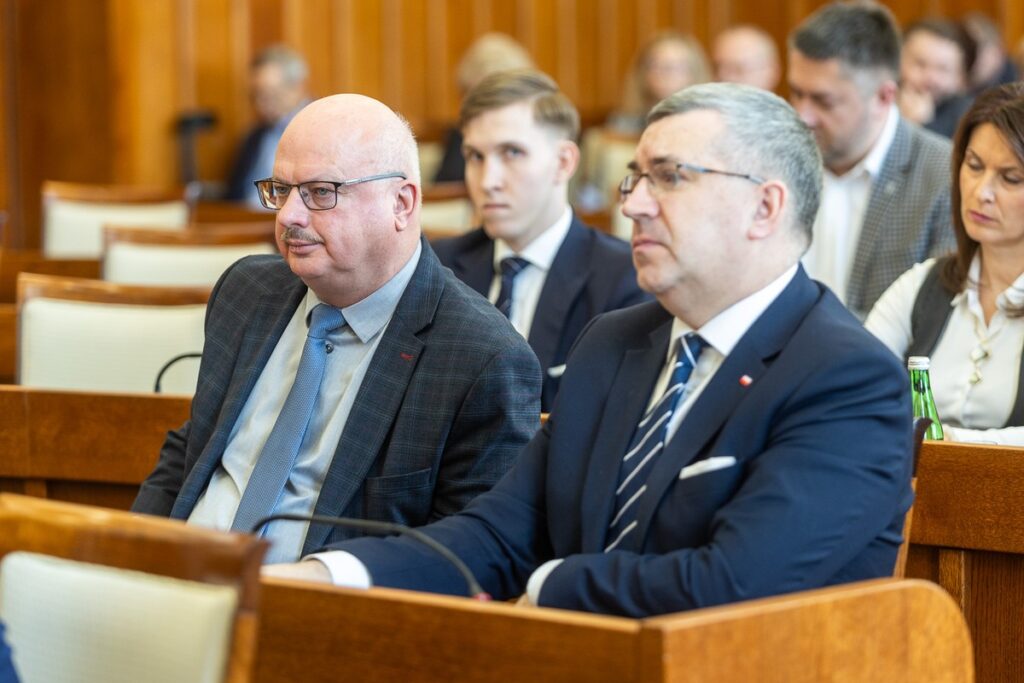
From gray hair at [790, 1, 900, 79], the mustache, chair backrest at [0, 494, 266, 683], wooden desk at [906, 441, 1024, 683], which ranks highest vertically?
gray hair at [790, 1, 900, 79]

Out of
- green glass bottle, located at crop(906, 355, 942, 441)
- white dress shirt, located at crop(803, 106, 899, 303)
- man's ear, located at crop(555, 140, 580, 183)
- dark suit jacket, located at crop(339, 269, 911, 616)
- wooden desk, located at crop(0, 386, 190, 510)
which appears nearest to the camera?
dark suit jacket, located at crop(339, 269, 911, 616)

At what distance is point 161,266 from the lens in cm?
468

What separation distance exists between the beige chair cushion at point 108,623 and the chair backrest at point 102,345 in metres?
1.96

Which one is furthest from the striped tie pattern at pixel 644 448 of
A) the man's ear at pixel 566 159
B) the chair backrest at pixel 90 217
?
the chair backrest at pixel 90 217

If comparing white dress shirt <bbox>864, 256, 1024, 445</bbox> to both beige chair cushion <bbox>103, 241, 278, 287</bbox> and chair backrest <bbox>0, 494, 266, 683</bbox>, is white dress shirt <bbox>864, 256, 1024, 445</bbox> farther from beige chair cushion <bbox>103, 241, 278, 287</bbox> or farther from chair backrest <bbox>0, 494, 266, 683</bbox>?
beige chair cushion <bbox>103, 241, 278, 287</bbox>

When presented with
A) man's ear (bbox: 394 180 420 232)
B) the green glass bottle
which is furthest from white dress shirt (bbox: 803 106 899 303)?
man's ear (bbox: 394 180 420 232)

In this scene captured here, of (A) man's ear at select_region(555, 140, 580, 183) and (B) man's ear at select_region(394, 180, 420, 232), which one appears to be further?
(A) man's ear at select_region(555, 140, 580, 183)

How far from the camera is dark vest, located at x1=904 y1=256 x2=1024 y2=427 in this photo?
3.25m

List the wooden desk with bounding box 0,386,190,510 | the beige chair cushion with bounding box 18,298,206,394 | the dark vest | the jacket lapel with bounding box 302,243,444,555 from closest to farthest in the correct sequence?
the jacket lapel with bounding box 302,243,444,555, the wooden desk with bounding box 0,386,190,510, the dark vest, the beige chair cushion with bounding box 18,298,206,394

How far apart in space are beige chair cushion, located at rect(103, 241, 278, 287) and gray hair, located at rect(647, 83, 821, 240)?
2.80 metres

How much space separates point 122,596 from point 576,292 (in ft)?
7.48

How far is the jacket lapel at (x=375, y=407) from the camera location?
7.88 feet

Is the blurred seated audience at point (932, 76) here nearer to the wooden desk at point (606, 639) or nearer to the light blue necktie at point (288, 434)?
the light blue necktie at point (288, 434)

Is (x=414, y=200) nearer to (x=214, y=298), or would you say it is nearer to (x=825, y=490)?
(x=214, y=298)
